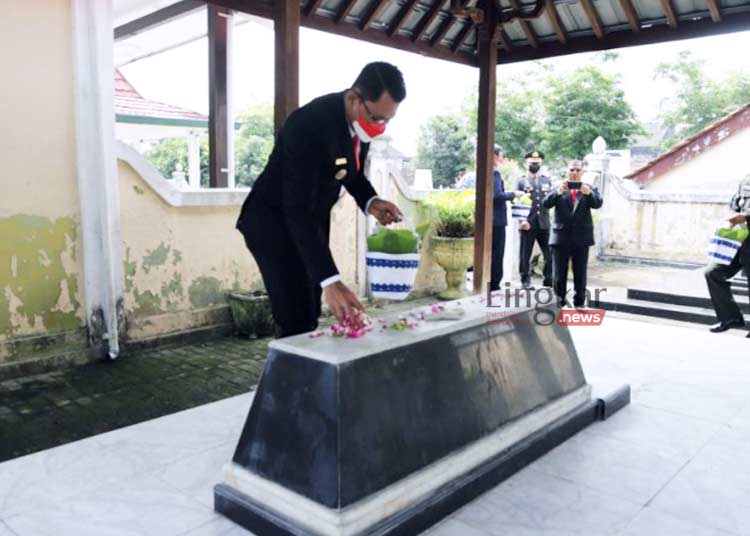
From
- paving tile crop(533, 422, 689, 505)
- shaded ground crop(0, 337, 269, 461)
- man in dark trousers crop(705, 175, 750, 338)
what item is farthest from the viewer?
man in dark trousers crop(705, 175, 750, 338)

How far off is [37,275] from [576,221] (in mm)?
5213

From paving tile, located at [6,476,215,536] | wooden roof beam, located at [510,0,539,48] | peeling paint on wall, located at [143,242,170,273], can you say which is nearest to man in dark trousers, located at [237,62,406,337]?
paving tile, located at [6,476,215,536]

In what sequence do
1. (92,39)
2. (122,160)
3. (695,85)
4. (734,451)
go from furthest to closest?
(695,85) < (122,160) < (92,39) < (734,451)

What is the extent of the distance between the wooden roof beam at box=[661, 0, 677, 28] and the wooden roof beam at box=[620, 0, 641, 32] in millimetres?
251

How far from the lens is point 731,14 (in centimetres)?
521

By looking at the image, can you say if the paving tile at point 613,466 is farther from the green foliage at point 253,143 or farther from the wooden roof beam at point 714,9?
the green foliage at point 253,143

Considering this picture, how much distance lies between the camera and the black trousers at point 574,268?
6.98m

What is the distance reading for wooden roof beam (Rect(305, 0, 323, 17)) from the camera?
5.32 m

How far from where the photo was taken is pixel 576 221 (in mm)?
6984

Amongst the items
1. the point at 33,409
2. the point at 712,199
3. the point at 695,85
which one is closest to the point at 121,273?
the point at 33,409

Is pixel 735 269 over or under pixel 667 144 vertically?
under

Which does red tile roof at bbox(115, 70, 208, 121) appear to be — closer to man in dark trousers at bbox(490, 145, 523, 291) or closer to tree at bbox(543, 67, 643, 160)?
man in dark trousers at bbox(490, 145, 523, 291)

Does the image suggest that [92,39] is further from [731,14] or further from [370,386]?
[731,14]

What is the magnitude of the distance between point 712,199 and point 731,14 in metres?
7.70
